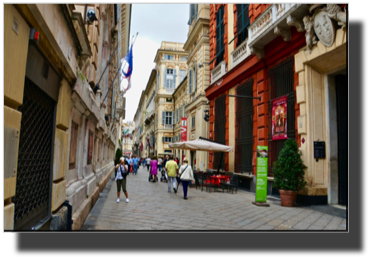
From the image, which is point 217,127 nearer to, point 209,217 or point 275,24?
point 275,24

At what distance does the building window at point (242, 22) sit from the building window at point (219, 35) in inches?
100

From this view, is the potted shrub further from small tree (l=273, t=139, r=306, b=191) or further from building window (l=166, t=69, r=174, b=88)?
building window (l=166, t=69, r=174, b=88)

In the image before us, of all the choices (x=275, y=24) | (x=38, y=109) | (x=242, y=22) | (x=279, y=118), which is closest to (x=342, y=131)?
(x=279, y=118)

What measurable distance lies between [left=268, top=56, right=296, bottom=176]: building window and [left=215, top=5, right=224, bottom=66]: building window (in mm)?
6676

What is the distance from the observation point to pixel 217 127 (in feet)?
59.8

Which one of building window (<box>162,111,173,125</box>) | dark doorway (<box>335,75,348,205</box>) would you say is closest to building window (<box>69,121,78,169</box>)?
dark doorway (<box>335,75,348,205</box>)

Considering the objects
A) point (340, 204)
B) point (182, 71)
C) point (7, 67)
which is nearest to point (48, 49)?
point (7, 67)

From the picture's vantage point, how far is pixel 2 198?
8.15ft

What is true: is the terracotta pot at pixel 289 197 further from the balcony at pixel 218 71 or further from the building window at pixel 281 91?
the balcony at pixel 218 71

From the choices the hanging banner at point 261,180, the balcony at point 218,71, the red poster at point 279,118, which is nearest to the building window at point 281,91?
the red poster at point 279,118

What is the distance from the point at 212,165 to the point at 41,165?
1546 centimetres

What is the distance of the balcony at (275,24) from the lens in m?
8.96
